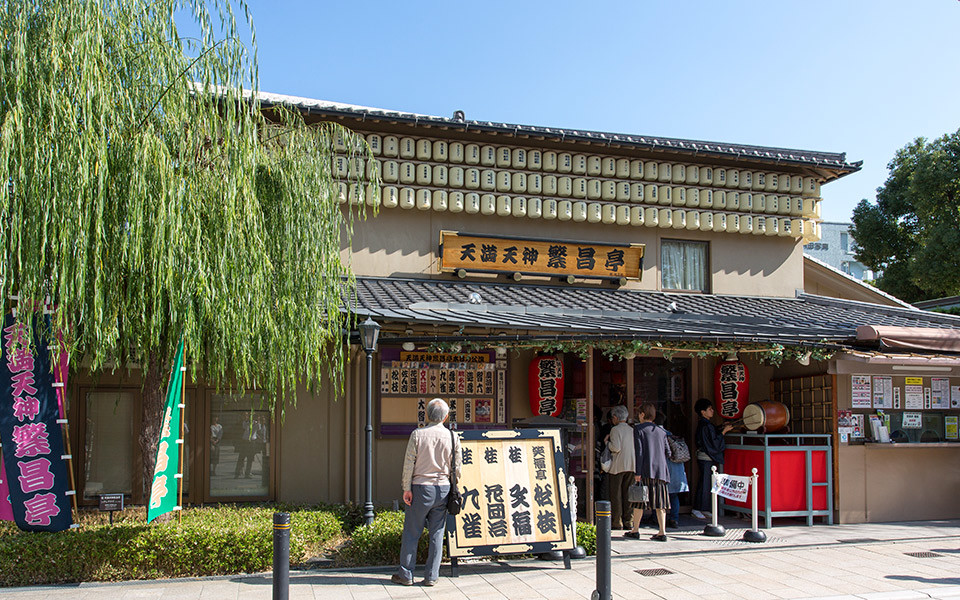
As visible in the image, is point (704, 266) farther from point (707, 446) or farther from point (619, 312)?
point (619, 312)

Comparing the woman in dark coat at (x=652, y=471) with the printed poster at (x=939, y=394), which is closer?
the woman in dark coat at (x=652, y=471)

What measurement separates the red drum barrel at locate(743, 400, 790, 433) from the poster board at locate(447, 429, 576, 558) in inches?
172

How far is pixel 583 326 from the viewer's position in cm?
1048

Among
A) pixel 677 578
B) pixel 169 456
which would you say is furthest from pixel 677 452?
pixel 169 456

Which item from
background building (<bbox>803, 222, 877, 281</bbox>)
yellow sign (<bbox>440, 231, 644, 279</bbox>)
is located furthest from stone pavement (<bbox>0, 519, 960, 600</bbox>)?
background building (<bbox>803, 222, 877, 281</bbox>)

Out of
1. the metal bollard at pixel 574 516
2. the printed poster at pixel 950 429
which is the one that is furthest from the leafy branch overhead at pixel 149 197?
the printed poster at pixel 950 429

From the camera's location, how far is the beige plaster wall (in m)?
13.2

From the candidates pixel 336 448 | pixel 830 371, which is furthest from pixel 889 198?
pixel 336 448

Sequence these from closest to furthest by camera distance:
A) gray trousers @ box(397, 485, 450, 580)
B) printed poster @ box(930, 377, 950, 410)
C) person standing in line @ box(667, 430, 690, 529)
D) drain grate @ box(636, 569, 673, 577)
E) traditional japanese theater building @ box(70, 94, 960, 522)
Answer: gray trousers @ box(397, 485, 450, 580) < drain grate @ box(636, 569, 673, 577) < traditional japanese theater building @ box(70, 94, 960, 522) < person standing in line @ box(667, 430, 690, 529) < printed poster @ box(930, 377, 950, 410)

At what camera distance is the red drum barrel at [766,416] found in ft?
40.4

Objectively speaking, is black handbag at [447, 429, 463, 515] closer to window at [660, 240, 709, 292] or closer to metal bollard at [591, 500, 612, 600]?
metal bollard at [591, 500, 612, 600]

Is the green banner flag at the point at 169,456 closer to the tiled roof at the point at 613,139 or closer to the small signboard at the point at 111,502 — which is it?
the small signboard at the point at 111,502

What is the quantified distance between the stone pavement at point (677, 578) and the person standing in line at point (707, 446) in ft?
6.34

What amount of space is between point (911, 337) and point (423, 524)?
25.7 ft
